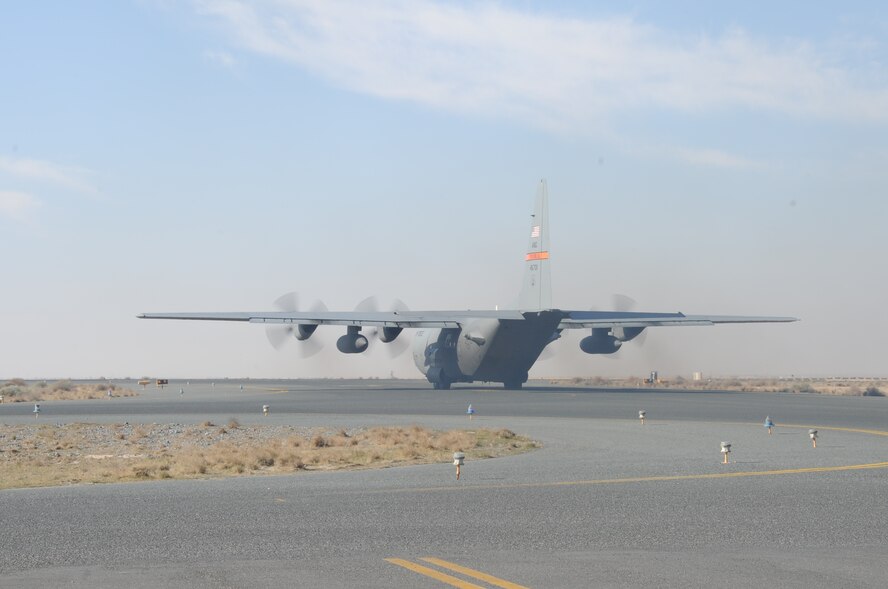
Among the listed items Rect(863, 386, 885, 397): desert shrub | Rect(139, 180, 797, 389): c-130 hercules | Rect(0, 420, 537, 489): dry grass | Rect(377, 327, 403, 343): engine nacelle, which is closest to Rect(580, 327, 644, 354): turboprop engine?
Rect(139, 180, 797, 389): c-130 hercules

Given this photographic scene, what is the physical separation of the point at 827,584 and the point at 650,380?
9281 cm

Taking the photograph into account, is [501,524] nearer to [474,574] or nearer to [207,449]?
[474,574]

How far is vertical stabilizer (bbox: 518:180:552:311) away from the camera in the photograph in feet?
213

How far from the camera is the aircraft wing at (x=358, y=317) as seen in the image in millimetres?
66312

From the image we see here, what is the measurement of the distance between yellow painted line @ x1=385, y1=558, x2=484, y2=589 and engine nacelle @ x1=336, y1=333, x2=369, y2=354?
183 ft

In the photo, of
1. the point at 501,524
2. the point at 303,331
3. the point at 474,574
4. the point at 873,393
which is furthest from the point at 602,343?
the point at 474,574

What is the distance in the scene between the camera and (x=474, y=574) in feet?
36.7

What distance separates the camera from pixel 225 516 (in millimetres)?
15844

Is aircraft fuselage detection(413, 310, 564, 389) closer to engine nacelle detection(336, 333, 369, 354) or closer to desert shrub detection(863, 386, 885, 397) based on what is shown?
engine nacelle detection(336, 333, 369, 354)

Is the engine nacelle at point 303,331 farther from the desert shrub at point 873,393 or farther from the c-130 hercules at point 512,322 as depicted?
the desert shrub at point 873,393

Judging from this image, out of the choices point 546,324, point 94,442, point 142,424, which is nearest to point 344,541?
point 94,442

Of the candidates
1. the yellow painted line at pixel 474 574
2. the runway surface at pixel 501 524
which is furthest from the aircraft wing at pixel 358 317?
the yellow painted line at pixel 474 574

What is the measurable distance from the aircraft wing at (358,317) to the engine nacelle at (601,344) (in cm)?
639

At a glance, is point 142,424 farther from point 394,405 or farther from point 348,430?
point 394,405
